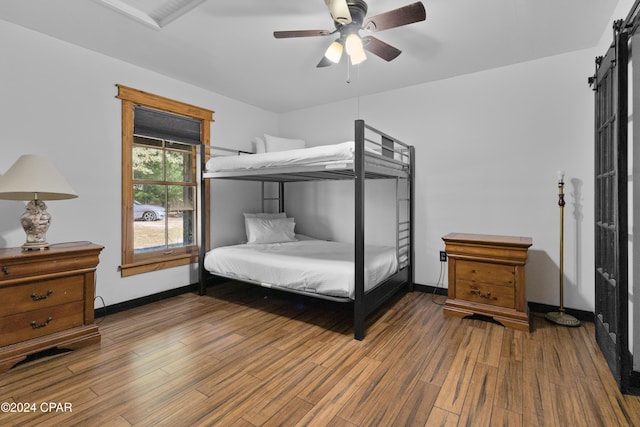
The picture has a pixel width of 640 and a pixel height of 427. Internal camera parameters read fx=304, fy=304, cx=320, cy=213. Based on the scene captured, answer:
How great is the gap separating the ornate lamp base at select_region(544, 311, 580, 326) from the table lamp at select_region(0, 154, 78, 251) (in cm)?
403

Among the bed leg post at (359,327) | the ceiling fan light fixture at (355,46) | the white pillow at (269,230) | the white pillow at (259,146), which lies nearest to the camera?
the ceiling fan light fixture at (355,46)

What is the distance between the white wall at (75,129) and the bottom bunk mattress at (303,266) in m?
0.84

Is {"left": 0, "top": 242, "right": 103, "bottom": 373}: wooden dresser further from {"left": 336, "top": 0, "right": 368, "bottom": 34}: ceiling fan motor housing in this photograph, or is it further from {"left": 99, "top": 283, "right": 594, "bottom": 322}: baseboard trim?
{"left": 336, "top": 0, "right": 368, "bottom": 34}: ceiling fan motor housing

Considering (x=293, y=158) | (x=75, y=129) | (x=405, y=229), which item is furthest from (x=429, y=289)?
(x=75, y=129)

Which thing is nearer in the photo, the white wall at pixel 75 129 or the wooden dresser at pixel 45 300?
the wooden dresser at pixel 45 300

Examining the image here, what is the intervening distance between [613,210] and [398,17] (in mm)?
1822

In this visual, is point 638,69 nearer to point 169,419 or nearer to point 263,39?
point 263,39

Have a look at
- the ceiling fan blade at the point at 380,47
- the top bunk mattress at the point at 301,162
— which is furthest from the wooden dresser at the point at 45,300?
the ceiling fan blade at the point at 380,47

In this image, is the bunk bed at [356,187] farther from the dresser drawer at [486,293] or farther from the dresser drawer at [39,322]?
the dresser drawer at [39,322]

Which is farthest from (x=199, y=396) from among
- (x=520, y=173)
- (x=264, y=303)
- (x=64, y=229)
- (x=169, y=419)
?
(x=520, y=173)

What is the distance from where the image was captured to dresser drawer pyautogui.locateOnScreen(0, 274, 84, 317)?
6.48 ft

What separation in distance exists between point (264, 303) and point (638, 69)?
337cm

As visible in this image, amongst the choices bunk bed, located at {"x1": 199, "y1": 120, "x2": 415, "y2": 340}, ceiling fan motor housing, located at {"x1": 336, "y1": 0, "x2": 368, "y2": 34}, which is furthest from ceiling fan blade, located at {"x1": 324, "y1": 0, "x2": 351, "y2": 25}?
bunk bed, located at {"x1": 199, "y1": 120, "x2": 415, "y2": 340}

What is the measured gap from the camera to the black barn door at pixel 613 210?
5.70 ft
